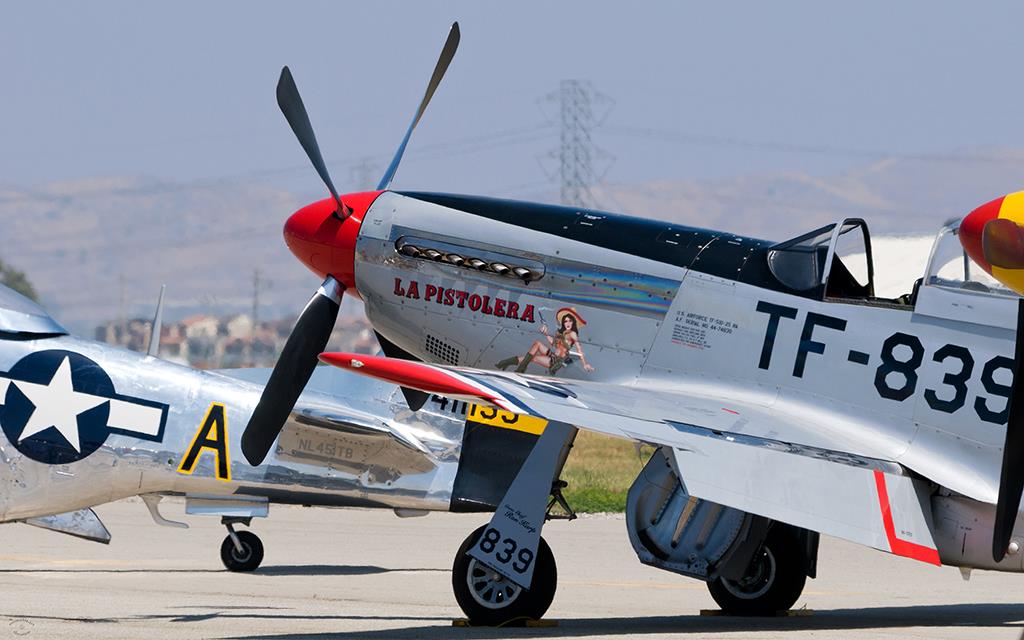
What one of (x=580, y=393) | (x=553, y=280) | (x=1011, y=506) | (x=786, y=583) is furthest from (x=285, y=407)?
(x=1011, y=506)

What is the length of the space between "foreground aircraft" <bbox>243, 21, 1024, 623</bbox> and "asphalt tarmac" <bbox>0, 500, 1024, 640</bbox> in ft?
2.34

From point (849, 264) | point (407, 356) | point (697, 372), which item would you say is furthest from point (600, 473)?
point (849, 264)

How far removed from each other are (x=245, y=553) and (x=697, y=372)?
7.54m

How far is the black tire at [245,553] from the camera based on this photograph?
17.2 metres

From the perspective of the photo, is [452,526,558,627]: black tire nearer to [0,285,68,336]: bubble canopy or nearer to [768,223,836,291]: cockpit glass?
[768,223,836,291]: cockpit glass

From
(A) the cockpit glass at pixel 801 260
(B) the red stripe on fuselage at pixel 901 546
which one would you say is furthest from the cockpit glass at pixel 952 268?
(B) the red stripe on fuselage at pixel 901 546

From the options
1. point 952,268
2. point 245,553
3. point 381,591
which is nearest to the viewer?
point 952,268

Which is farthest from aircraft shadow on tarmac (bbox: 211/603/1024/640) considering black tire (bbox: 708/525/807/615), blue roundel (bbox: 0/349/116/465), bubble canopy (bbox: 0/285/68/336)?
bubble canopy (bbox: 0/285/68/336)

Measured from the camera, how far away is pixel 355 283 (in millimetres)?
12922

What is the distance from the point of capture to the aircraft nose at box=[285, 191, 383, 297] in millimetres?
12898

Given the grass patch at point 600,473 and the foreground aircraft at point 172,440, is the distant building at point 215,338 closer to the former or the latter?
the grass patch at point 600,473

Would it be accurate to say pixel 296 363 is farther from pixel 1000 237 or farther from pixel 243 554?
pixel 1000 237

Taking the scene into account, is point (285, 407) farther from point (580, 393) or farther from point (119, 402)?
point (119, 402)

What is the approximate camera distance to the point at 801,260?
1115 centimetres
